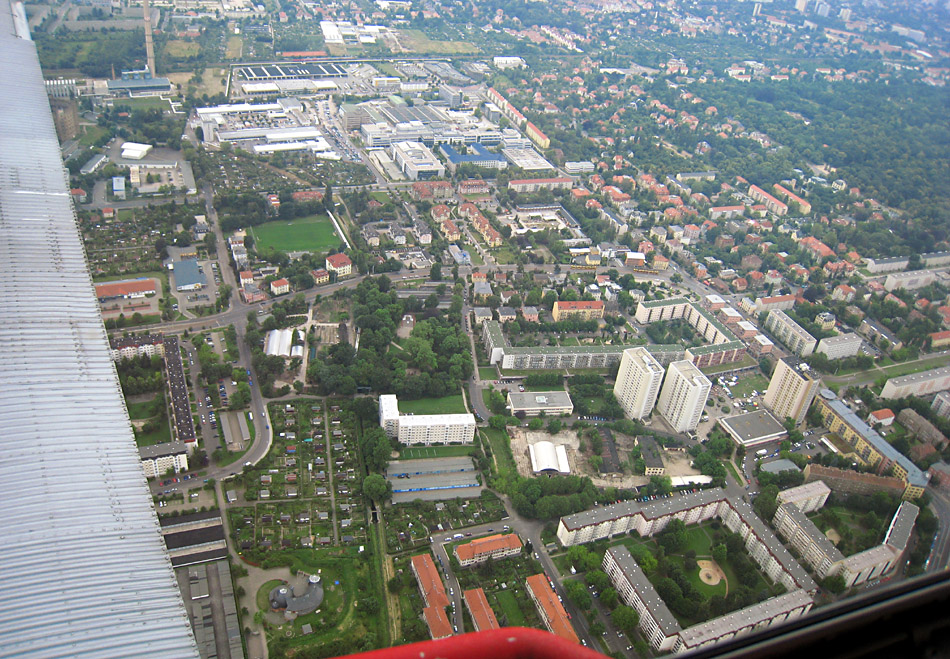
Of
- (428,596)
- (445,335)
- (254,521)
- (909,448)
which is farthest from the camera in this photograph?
(445,335)

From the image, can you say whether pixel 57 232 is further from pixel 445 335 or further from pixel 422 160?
pixel 422 160

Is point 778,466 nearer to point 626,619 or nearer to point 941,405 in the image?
point 941,405

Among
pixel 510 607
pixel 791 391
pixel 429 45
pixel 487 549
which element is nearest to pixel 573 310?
pixel 791 391

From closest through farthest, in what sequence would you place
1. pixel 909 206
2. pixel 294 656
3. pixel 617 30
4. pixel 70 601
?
pixel 70 601 → pixel 294 656 → pixel 909 206 → pixel 617 30

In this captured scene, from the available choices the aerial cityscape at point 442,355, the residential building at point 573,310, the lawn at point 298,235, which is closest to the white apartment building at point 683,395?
the aerial cityscape at point 442,355

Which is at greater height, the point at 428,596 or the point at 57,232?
the point at 57,232

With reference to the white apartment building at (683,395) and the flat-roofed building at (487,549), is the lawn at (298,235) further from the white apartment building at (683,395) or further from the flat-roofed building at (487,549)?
the flat-roofed building at (487,549)

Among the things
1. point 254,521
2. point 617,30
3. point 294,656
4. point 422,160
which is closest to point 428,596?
point 294,656
